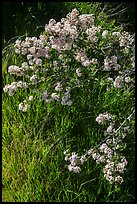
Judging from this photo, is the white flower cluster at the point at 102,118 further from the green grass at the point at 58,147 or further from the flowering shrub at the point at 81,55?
the green grass at the point at 58,147

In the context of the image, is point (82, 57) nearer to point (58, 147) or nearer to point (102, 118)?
point (102, 118)

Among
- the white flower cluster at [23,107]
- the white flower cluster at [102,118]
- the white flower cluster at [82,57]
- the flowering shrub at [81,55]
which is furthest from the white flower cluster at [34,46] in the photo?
the white flower cluster at [102,118]

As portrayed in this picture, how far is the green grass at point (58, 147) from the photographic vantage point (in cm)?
253

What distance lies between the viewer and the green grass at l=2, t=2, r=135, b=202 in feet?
8.30

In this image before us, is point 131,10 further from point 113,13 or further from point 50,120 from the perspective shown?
point 50,120

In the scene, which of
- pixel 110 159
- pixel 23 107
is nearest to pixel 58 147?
pixel 23 107

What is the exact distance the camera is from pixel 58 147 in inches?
105

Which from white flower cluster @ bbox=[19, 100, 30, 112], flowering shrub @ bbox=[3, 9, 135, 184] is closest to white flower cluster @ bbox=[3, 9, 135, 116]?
flowering shrub @ bbox=[3, 9, 135, 184]

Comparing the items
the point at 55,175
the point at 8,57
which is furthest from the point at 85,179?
the point at 8,57

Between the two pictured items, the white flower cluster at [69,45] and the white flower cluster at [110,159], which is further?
the white flower cluster at [69,45]

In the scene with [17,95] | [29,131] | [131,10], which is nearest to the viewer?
[29,131]

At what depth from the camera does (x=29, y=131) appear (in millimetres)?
2828

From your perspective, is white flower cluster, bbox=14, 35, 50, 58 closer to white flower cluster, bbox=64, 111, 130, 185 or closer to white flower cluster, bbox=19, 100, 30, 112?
white flower cluster, bbox=19, 100, 30, 112

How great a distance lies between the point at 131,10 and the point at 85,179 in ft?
7.54
